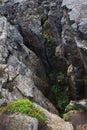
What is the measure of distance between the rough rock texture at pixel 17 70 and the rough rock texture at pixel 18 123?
110 inches

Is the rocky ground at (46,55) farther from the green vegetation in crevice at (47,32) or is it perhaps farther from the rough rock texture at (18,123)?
the rough rock texture at (18,123)

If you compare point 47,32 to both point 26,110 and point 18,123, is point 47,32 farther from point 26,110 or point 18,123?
point 18,123

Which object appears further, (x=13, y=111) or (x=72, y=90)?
(x=72, y=90)

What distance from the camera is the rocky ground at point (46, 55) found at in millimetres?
16469

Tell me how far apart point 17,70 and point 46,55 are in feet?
13.1

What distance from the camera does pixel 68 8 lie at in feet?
58.4

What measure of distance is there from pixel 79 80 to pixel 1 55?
17.3 ft

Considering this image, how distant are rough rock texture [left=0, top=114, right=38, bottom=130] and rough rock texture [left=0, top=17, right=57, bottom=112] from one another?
2.80 m

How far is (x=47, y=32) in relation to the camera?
2159 centimetres

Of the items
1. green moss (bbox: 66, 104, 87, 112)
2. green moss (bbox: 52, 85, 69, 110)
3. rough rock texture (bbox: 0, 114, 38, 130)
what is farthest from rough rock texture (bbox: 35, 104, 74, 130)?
green moss (bbox: 52, 85, 69, 110)

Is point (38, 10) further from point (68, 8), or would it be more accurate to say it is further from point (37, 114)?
point (37, 114)

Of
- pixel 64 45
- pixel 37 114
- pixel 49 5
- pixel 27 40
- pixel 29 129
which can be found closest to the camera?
pixel 29 129

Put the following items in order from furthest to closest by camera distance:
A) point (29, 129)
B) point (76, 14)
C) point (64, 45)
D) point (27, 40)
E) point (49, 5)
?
point (27, 40) < point (49, 5) < point (64, 45) < point (76, 14) < point (29, 129)

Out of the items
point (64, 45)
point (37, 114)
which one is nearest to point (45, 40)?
point (64, 45)
